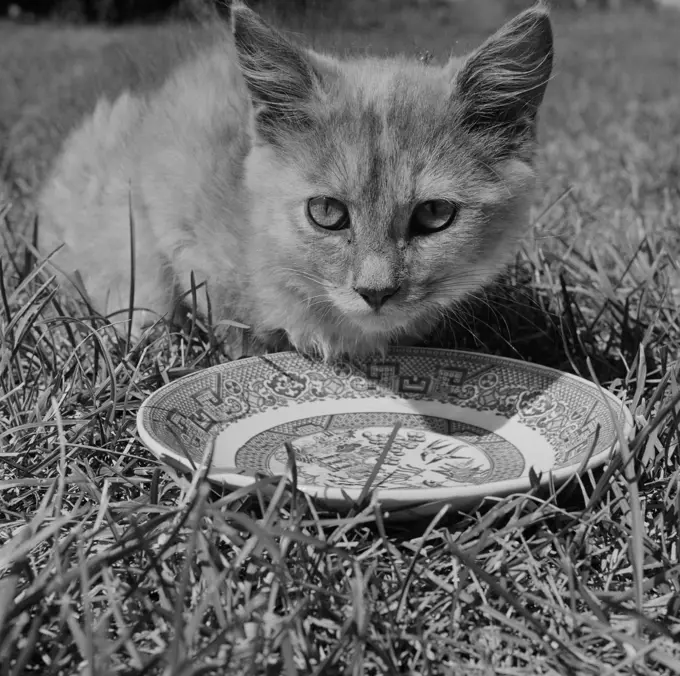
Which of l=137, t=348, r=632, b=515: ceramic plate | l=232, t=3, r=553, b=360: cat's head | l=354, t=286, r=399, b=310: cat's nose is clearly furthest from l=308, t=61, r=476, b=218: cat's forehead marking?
l=137, t=348, r=632, b=515: ceramic plate

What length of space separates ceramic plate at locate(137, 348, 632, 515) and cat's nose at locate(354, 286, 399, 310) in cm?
26

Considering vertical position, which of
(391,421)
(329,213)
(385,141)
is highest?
(385,141)

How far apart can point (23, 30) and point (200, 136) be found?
9.57 m

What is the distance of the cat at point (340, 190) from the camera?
59.4 inches

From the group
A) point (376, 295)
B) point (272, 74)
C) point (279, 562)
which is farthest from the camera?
point (272, 74)

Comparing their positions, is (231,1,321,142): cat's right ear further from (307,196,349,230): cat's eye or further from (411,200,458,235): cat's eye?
(411,200,458,235): cat's eye

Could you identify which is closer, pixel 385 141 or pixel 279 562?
pixel 279 562

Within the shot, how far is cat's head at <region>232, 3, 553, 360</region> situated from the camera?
59.0 inches

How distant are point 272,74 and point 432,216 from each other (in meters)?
0.44

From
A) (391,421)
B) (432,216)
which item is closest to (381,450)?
(391,421)

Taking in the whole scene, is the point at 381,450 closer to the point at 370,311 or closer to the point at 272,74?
the point at 370,311

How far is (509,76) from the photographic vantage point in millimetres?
1567

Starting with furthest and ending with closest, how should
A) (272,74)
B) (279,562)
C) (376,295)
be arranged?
(272,74) → (376,295) → (279,562)

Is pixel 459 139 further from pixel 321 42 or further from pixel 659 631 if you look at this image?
pixel 659 631
